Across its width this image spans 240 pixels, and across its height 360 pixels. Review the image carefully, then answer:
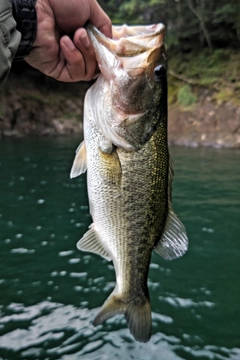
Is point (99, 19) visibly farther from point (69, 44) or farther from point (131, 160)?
point (131, 160)

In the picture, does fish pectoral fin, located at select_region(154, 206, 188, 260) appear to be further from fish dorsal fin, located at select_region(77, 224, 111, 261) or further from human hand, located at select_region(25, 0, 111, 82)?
human hand, located at select_region(25, 0, 111, 82)

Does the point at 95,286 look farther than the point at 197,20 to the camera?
No

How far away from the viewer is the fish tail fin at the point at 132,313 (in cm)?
243

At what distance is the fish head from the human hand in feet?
0.57

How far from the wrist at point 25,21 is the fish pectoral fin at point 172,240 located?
126cm

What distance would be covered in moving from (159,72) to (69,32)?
0.70 meters

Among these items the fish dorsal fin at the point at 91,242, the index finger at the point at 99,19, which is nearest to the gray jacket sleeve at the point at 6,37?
the index finger at the point at 99,19

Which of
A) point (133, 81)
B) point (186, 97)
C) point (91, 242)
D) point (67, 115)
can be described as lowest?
point (67, 115)

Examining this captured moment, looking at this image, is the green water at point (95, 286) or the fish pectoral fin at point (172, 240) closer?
the fish pectoral fin at point (172, 240)

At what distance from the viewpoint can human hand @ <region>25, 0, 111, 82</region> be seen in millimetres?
2455

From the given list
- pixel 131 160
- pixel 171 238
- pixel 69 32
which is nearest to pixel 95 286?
pixel 171 238

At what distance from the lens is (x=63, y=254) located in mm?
6477

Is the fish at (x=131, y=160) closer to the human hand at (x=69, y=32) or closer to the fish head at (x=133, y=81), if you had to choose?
the fish head at (x=133, y=81)

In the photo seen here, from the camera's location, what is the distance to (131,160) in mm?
2322
